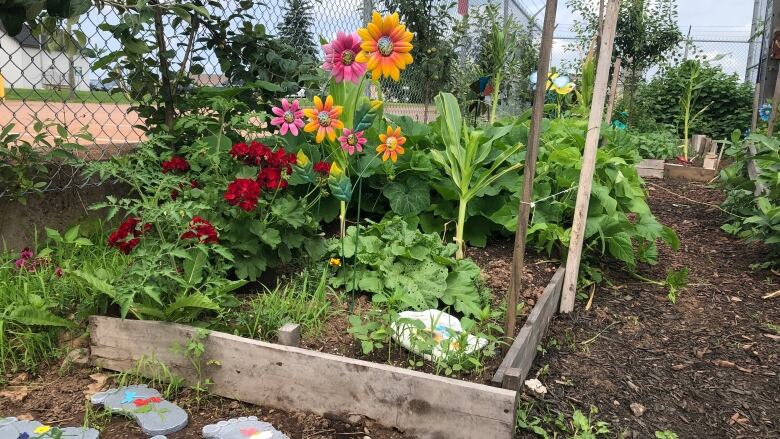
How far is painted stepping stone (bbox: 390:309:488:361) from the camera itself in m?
2.02

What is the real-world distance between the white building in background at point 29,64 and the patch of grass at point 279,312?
136 centimetres

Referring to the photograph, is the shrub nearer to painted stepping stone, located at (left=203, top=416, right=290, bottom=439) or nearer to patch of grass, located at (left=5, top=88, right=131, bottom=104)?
patch of grass, located at (left=5, top=88, right=131, bottom=104)

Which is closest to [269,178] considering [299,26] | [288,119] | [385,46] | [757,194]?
[288,119]

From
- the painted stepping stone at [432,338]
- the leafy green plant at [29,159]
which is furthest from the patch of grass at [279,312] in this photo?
the leafy green plant at [29,159]

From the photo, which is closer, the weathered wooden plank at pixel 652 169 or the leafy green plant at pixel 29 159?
the leafy green plant at pixel 29 159

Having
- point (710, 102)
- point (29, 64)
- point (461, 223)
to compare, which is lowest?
point (461, 223)

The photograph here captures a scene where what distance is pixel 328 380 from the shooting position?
1912 mm

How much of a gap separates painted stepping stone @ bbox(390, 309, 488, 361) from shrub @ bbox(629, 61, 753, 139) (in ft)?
34.3

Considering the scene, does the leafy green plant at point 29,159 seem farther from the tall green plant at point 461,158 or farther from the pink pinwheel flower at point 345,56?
the tall green plant at point 461,158

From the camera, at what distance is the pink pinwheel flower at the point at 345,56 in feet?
7.70

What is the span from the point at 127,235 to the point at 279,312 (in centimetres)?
61

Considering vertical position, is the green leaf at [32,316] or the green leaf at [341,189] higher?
the green leaf at [341,189]

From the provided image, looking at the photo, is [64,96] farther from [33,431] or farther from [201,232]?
[33,431]

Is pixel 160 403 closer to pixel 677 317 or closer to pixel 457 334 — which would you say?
pixel 457 334
